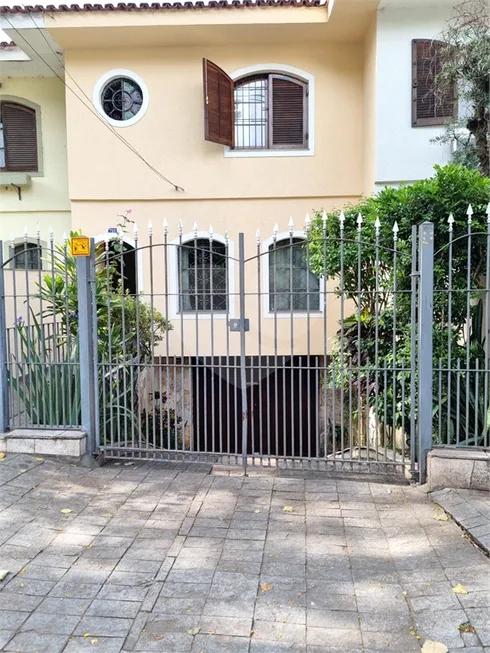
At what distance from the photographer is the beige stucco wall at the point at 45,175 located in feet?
35.2

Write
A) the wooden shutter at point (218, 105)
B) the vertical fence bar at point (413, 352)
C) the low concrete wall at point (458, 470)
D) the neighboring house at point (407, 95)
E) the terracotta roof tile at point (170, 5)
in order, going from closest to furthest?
the low concrete wall at point (458, 470) < the vertical fence bar at point (413, 352) < the neighboring house at point (407, 95) < the terracotta roof tile at point (170, 5) < the wooden shutter at point (218, 105)

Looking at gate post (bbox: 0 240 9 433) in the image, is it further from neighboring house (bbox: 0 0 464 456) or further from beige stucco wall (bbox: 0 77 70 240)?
beige stucco wall (bbox: 0 77 70 240)

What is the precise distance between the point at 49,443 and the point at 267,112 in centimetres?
712

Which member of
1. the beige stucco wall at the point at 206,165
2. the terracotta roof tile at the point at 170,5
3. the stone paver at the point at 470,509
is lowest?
the stone paver at the point at 470,509

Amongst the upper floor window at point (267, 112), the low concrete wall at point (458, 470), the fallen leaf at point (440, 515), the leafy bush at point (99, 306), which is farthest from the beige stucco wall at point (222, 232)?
the fallen leaf at point (440, 515)

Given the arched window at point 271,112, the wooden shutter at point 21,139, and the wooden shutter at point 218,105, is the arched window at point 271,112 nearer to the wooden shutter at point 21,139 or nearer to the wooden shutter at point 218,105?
the wooden shutter at point 218,105

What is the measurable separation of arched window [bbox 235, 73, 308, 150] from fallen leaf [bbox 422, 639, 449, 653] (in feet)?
27.8

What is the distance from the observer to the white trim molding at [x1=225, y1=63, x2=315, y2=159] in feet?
31.0

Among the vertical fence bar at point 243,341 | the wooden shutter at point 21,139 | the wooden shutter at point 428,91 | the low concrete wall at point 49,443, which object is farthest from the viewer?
the wooden shutter at point 21,139

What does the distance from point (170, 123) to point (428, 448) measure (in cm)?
739

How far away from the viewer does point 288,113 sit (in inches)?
379

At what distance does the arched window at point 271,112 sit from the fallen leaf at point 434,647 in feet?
27.8

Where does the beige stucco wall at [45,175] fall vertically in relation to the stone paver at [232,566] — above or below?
above


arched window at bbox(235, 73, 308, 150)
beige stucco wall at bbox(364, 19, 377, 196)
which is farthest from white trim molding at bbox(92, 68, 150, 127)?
beige stucco wall at bbox(364, 19, 377, 196)
